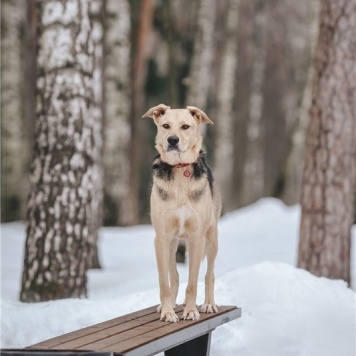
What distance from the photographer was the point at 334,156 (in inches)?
339

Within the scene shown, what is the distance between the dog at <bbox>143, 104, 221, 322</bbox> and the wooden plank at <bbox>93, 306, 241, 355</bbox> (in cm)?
13

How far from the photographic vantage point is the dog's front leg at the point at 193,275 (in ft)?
18.5

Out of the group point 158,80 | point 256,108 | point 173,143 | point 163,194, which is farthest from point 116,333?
point 158,80

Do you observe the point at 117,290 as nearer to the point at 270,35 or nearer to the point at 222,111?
the point at 222,111

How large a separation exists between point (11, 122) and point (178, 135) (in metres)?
12.3

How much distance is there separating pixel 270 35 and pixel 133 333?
27.8m

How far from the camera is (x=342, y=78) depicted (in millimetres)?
8625

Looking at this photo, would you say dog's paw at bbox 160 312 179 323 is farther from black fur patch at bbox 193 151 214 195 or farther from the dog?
black fur patch at bbox 193 151 214 195

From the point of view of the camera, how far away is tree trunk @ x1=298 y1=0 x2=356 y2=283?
28.2 ft

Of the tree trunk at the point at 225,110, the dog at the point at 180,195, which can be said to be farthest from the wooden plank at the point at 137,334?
the tree trunk at the point at 225,110

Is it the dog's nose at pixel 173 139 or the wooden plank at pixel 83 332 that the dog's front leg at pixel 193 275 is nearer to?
the wooden plank at pixel 83 332

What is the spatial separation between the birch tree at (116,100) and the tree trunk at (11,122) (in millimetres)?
2896

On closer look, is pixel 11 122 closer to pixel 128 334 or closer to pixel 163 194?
pixel 163 194

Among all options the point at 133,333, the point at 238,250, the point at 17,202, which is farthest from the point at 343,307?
the point at 17,202
